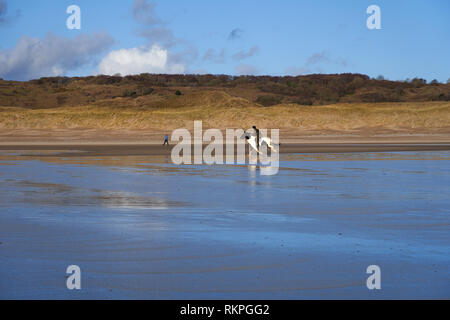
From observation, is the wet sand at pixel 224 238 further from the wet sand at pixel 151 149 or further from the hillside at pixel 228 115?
the hillside at pixel 228 115

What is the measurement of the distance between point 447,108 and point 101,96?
269 ft

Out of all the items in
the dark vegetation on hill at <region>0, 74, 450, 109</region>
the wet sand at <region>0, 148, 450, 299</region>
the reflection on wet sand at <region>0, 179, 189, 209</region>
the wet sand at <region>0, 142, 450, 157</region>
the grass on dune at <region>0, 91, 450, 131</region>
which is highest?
the dark vegetation on hill at <region>0, 74, 450, 109</region>

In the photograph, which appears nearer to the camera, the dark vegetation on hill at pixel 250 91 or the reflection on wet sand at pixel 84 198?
the reflection on wet sand at pixel 84 198

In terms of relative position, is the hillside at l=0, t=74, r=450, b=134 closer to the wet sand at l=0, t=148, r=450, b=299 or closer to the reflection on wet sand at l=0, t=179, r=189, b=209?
the wet sand at l=0, t=148, r=450, b=299

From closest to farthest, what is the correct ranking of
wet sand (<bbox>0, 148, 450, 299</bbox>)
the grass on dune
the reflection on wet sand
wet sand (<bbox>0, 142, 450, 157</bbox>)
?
1. wet sand (<bbox>0, 148, 450, 299</bbox>)
2. the reflection on wet sand
3. wet sand (<bbox>0, 142, 450, 157</bbox>)
4. the grass on dune

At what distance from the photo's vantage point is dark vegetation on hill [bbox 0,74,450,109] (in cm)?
13675

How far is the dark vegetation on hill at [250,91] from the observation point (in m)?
137

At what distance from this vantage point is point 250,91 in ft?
503

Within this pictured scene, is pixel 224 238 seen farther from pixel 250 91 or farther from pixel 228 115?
pixel 250 91

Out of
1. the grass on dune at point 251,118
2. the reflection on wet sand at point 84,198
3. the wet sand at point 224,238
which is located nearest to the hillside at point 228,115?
the grass on dune at point 251,118

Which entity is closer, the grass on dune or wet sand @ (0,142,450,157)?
wet sand @ (0,142,450,157)

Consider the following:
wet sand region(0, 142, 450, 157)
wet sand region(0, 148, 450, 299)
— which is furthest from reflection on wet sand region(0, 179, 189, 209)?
wet sand region(0, 142, 450, 157)

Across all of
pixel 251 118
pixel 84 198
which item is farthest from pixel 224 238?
pixel 251 118
